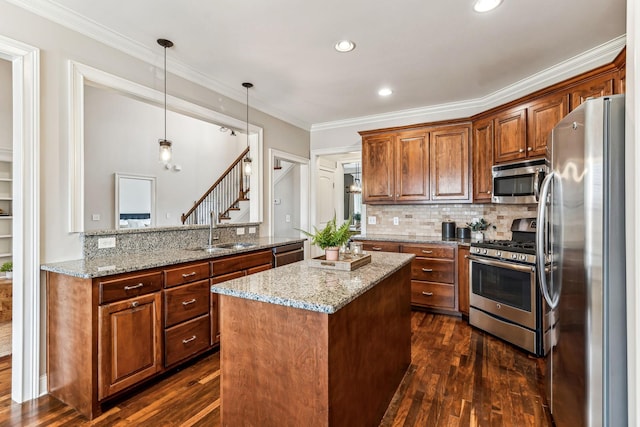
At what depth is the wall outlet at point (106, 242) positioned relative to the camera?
255 centimetres

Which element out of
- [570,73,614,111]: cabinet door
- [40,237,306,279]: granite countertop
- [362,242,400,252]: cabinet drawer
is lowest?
[362,242,400,252]: cabinet drawer

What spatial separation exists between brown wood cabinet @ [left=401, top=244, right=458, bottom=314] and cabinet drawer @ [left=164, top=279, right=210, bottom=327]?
2401 millimetres

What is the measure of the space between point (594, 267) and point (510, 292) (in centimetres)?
192

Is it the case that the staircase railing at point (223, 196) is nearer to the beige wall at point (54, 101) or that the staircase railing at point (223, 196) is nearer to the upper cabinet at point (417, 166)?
the upper cabinet at point (417, 166)

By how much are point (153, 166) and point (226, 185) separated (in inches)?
56.5

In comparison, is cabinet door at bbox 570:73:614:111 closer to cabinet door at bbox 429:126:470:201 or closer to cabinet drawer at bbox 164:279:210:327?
cabinet door at bbox 429:126:470:201

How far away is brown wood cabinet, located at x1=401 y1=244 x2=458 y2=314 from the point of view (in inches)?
149

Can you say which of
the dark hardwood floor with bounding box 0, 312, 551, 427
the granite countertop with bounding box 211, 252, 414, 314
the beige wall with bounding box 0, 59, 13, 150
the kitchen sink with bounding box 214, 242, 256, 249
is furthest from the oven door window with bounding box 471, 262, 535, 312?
the beige wall with bounding box 0, 59, 13, 150

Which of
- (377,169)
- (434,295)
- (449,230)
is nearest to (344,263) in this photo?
(434,295)

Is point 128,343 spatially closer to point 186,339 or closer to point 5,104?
point 186,339

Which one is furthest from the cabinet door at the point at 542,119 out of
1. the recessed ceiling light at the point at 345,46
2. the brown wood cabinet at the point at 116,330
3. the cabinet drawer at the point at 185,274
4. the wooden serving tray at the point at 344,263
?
the brown wood cabinet at the point at 116,330

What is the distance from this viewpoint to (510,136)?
3.44m

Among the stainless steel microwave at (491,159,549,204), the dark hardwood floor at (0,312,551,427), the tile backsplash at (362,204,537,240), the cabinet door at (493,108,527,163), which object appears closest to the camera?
the dark hardwood floor at (0,312,551,427)

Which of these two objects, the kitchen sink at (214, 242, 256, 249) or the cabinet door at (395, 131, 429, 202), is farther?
the cabinet door at (395, 131, 429, 202)
